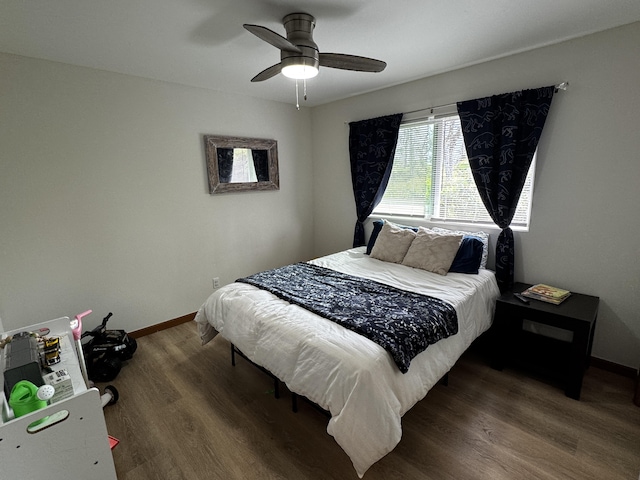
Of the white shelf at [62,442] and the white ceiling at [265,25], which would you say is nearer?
the white shelf at [62,442]

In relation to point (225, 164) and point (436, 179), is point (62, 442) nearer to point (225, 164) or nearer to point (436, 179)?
point (225, 164)

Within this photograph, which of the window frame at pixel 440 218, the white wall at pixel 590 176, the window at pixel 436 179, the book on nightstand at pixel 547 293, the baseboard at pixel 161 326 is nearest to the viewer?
the white wall at pixel 590 176

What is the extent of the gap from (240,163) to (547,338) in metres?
3.37

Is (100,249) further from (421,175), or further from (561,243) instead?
(561,243)

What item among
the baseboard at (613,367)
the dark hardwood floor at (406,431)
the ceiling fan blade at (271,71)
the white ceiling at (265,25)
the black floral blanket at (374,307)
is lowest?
the dark hardwood floor at (406,431)

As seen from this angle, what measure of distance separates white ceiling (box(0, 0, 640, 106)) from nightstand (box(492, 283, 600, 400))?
→ 185cm

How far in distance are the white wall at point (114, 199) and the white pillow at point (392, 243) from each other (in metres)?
1.53

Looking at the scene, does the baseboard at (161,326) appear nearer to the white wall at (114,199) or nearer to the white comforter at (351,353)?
the white wall at (114,199)

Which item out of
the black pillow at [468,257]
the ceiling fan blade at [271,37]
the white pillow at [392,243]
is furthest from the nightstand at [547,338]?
the ceiling fan blade at [271,37]

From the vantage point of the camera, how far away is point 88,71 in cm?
240

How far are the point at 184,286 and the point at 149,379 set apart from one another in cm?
106

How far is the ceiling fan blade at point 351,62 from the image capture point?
183cm

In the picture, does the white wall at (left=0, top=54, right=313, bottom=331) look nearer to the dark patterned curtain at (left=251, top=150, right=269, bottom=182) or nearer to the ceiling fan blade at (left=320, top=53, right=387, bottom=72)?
the dark patterned curtain at (left=251, top=150, right=269, bottom=182)

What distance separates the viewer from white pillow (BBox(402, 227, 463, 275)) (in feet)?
8.37
